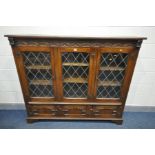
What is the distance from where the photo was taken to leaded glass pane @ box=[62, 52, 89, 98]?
7.28ft

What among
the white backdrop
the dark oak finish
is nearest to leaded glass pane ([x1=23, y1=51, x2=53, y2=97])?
the dark oak finish

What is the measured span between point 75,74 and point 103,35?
661mm

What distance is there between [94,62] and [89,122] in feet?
3.76

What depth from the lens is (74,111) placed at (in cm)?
269

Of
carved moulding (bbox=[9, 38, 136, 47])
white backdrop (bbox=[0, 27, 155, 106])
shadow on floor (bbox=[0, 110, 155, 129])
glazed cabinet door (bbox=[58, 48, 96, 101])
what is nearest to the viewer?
carved moulding (bbox=[9, 38, 136, 47])

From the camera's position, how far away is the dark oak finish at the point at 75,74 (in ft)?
6.75

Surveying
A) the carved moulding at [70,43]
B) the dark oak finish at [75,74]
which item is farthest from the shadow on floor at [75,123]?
the carved moulding at [70,43]

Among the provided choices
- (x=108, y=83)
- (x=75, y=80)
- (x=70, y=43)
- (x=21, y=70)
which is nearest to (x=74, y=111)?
(x=75, y=80)

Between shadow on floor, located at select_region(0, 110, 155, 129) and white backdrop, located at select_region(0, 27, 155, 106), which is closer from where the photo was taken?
white backdrop, located at select_region(0, 27, 155, 106)

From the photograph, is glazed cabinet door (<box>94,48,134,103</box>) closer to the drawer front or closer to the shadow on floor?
the drawer front

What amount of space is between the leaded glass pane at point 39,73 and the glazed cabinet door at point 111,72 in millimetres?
660

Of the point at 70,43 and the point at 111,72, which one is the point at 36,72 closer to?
the point at 70,43
